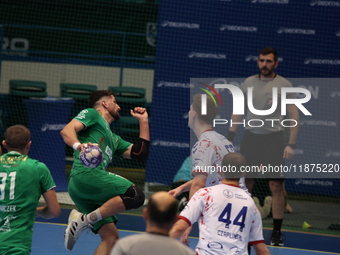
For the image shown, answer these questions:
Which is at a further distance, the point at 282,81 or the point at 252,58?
the point at 252,58

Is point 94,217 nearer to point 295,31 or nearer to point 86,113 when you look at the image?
point 86,113

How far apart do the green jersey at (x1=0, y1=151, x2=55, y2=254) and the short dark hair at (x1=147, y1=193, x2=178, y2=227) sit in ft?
5.16

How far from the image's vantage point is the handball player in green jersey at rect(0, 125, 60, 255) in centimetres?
454

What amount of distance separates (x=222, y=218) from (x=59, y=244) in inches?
142

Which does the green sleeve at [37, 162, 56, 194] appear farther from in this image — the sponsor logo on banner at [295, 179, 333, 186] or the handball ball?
the sponsor logo on banner at [295, 179, 333, 186]

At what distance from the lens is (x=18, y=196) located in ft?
15.1

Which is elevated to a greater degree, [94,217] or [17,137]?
[17,137]

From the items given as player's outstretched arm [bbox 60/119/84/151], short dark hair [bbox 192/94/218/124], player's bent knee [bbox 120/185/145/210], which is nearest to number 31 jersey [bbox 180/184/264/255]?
short dark hair [bbox 192/94/218/124]

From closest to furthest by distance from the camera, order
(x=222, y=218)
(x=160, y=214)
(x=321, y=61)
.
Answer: (x=160, y=214) < (x=222, y=218) < (x=321, y=61)

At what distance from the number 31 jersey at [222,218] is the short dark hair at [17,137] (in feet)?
4.28

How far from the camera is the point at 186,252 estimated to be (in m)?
3.28

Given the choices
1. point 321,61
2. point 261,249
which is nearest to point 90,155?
point 261,249

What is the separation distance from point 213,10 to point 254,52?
3.48 feet

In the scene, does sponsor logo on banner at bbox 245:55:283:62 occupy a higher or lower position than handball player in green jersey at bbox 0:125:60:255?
higher
